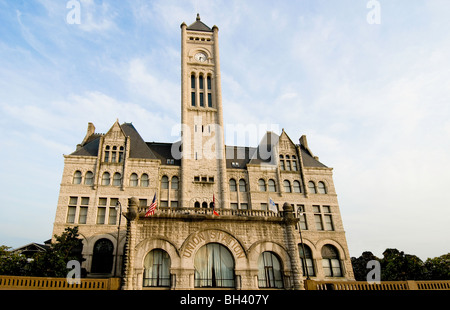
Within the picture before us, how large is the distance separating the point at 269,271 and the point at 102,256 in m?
16.4

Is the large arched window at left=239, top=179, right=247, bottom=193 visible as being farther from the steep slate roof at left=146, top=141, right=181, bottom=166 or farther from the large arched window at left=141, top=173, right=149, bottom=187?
the large arched window at left=141, top=173, right=149, bottom=187

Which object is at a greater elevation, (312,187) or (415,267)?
(312,187)

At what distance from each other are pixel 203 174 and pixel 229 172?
10.8 ft

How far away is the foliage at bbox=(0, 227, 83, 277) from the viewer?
864 inches

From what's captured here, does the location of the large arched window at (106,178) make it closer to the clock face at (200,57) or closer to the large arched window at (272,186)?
the large arched window at (272,186)

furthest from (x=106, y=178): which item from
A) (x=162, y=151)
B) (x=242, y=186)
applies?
(x=242, y=186)

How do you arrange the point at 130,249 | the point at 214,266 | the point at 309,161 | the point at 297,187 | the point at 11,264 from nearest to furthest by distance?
the point at 130,249 < the point at 214,266 < the point at 11,264 < the point at 297,187 < the point at 309,161

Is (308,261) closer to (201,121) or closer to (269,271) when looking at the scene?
(269,271)

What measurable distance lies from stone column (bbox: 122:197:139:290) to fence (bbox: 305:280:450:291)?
1315 cm

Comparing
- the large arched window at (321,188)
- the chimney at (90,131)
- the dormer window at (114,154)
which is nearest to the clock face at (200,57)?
the dormer window at (114,154)

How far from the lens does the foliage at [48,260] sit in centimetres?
2195

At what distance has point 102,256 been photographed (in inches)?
1077

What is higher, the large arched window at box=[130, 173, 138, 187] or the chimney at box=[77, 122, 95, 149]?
the chimney at box=[77, 122, 95, 149]

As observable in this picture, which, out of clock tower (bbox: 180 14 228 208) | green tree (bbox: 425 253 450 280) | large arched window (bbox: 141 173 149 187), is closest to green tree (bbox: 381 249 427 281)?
green tree (bbox: 425 253 450 280)
